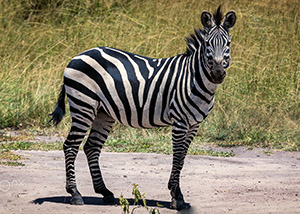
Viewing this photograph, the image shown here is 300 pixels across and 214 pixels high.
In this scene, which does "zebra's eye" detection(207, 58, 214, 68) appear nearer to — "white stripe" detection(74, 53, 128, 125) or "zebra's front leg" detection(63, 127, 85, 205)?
"white stripe" detection(74, 53, 128, 125)

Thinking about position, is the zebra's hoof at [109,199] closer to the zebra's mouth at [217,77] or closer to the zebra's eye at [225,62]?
the zebra's mouth at [217,77]

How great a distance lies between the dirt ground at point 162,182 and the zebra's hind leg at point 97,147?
0.48 ft

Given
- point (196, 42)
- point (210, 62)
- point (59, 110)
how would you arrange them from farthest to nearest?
point (59, 110)
point (196, 42)
point (210, 62)

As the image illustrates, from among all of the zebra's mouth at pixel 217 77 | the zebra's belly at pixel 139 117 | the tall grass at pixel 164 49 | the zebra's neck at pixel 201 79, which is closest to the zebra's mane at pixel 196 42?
the zebra's neck at pixel 201 79

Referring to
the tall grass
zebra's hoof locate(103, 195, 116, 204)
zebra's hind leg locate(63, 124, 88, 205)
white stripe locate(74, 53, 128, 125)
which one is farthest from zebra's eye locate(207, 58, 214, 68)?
the tall grass

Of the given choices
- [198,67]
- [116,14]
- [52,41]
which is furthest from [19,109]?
[198,67]

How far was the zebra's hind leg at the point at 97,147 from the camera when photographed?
604 cm

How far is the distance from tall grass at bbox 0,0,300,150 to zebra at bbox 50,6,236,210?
3730 millimetres

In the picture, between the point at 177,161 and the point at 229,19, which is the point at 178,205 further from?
the point at 229,19

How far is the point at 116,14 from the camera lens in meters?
13.5

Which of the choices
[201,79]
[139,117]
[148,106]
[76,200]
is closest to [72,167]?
[76,200]

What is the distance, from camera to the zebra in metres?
5.79

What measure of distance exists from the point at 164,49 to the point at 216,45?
6212mm

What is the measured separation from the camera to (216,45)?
18.4 ft
